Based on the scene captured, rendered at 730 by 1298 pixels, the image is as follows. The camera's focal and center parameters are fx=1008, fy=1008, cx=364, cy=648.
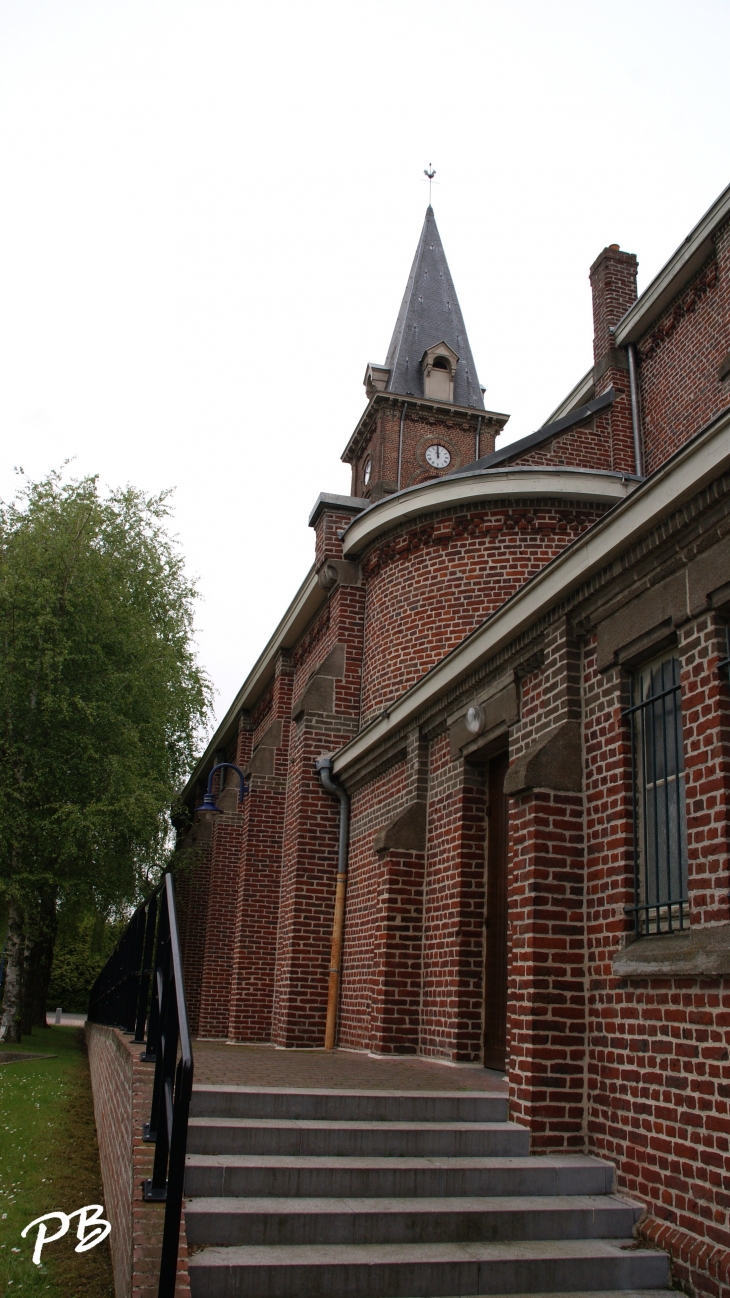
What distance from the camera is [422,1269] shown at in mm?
4504

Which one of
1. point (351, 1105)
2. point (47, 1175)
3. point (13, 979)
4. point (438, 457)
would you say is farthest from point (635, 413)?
point (438, 457)

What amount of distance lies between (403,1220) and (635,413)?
12.4 meters

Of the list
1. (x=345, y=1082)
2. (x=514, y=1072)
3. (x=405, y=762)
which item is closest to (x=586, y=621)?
(x=514, y=1072)

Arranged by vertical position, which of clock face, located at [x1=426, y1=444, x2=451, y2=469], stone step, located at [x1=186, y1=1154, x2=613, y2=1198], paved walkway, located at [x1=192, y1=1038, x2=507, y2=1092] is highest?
clock face, located at [x1=426, y1=444, x2=451, y2=469]

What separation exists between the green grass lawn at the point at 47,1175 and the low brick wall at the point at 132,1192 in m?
0.20

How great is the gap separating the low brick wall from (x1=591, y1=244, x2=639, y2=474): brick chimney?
10.9 m

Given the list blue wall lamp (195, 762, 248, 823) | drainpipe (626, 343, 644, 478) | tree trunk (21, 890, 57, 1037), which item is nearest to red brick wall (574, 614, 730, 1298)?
blue wall lamp (195, 762, 248, 823)

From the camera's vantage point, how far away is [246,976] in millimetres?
15719

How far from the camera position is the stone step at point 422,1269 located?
424 centimetres

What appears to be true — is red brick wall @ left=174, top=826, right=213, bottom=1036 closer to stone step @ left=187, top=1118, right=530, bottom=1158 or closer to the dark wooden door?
the dark wooden door

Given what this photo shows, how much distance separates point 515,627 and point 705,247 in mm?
8091

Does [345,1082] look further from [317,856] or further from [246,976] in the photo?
[246,976]

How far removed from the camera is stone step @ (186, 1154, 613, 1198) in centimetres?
495

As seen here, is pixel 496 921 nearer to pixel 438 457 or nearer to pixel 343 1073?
pixel 343 1073
